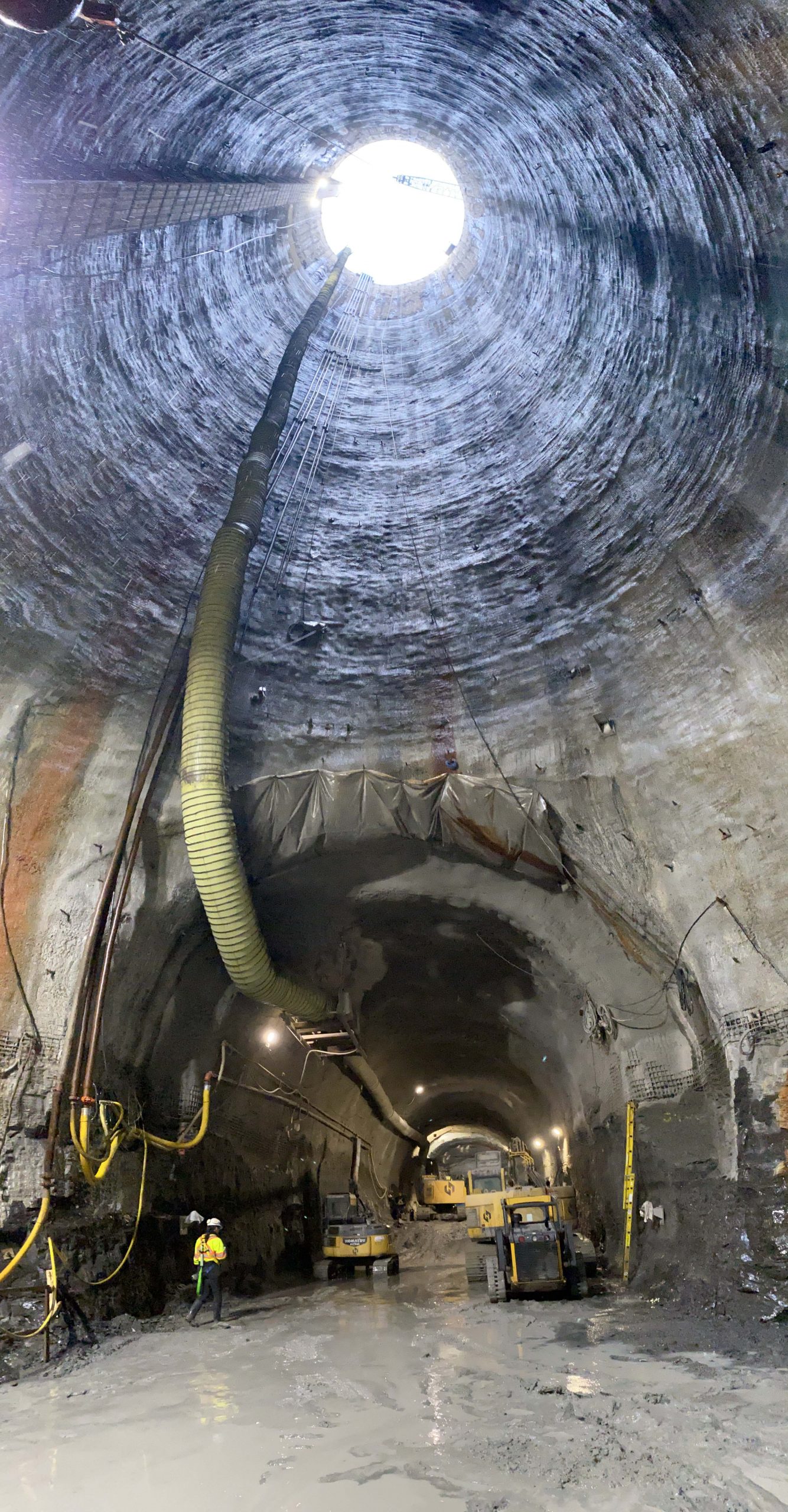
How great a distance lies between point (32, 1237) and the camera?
7312 millimetres

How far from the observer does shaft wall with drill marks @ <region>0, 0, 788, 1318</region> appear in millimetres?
7102

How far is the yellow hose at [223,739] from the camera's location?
867 cm

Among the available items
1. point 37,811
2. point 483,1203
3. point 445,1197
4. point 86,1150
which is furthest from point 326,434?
point 445,1197

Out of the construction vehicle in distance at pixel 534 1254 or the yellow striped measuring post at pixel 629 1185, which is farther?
the construction vehicle in distance at pixel 534 1254

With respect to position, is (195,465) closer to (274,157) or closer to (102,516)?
(102,516)

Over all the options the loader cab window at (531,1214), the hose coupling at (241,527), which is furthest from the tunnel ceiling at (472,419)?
the loader cab window at (531,1214)

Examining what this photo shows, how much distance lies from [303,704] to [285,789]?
126 centimetres

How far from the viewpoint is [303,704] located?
11.0 metres

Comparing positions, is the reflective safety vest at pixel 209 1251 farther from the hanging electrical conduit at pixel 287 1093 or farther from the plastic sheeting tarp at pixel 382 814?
the plastic sheeting tarp at pixel 382 814

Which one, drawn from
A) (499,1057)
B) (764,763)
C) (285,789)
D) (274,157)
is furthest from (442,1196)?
(274,157)

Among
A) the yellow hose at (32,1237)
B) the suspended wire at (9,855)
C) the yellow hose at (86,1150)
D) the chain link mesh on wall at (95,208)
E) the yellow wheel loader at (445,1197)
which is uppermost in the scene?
the chain link mesh on wall at (95,208)

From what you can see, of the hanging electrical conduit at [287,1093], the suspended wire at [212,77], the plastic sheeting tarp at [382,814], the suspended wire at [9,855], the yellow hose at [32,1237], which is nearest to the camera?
the suspended wire at [212,77]

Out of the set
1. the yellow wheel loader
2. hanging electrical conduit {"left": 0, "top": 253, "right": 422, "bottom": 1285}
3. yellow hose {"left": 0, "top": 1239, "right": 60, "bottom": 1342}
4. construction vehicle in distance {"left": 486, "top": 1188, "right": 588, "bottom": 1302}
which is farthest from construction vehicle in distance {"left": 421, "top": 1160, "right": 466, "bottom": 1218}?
yellow hose {"left": 0, "top": 1239, "right": 60, "bottom": 1342}

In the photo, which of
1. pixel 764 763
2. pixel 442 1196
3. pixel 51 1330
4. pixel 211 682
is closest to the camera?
pixel 51 1330
